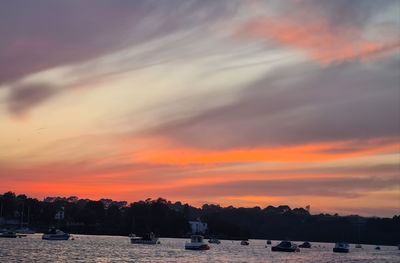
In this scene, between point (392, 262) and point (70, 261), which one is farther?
point (392, 262)

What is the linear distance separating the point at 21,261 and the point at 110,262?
1523 centimetres

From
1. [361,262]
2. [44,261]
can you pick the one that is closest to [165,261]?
[44,261]

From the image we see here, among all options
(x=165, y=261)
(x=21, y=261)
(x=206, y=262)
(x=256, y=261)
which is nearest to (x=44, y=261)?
(x=21, y=261)

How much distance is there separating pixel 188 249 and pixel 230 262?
53785mm

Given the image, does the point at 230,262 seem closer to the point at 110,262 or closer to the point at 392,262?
the point at 110,262

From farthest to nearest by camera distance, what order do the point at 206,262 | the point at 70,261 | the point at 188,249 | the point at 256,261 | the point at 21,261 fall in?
the point at 188,249, the point at 256,261, the point at 206,262, the point at 70,261, the point at 21,261

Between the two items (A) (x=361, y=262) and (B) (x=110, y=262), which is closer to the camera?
(B) (x=110, y=262)

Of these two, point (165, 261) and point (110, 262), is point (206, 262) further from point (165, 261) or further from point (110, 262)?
point (110, 262)

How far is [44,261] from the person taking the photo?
103750mm

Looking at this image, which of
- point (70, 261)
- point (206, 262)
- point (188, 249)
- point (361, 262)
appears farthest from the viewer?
point (188, 249)

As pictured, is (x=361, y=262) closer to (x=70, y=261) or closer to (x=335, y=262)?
(x=335, y=262)

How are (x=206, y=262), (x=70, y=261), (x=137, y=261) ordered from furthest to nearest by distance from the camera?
(x=206, y=262) → (x=137, y=261) → (x=70, y=261)

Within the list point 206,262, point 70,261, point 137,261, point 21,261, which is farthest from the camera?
point 206,262

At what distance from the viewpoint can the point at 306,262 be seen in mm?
145750
